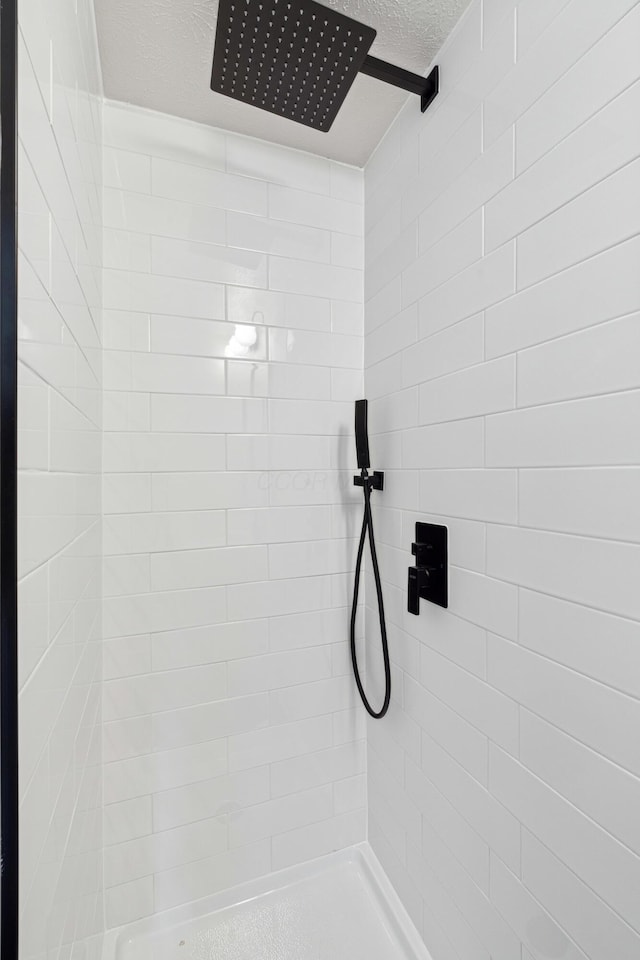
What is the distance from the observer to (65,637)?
731 mm

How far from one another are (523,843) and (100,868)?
1083mm

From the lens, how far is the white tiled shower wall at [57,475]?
0.50 meters

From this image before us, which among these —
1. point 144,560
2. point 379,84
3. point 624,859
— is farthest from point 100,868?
point 379,84

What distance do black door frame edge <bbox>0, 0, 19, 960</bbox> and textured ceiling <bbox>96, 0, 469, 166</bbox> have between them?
82 centimetres

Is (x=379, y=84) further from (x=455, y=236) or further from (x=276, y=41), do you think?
(x=455, y=236)

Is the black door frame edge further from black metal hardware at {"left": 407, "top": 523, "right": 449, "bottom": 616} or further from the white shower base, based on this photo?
the white shower base

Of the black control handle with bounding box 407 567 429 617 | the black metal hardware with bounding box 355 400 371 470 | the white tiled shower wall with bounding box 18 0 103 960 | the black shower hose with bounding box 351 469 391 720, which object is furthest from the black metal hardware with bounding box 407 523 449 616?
the white tiled shower wall with bounding box 18 0 103 960

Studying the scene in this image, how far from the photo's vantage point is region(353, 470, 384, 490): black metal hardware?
1382 millimetres

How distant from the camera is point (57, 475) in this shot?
686 millimetres

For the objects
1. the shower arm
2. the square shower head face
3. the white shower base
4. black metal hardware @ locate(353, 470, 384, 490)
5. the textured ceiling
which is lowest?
the white shower base

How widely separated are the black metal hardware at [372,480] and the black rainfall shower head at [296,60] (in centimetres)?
94

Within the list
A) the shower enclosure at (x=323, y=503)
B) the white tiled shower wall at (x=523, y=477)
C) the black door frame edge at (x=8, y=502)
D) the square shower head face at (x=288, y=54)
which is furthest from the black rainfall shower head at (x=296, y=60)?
the black door frame edge at (x=8, y=502)

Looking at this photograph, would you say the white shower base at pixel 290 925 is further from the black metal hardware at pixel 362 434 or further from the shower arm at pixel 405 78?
the shower arm at pixel 405 78

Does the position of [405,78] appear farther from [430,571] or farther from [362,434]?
[430,571]
